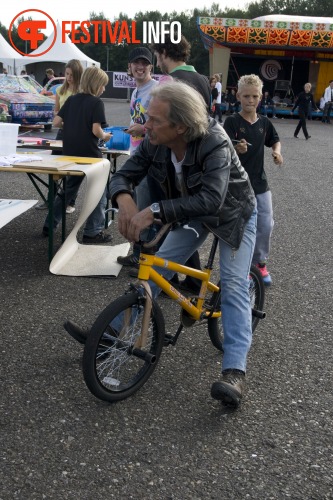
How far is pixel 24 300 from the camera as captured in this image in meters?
4.53

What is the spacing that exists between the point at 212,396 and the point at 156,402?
12.1 inches

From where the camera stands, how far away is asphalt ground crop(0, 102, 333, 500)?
2562 millimetres

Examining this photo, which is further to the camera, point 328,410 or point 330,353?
point 330,353

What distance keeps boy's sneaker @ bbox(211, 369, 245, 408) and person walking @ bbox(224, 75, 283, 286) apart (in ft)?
4.95

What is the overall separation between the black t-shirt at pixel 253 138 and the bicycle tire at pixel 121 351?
201 cm

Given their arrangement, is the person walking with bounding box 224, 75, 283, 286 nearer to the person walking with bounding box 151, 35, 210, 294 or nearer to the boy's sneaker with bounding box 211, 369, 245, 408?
the person walking with bounding box 151, 35, 210, 294

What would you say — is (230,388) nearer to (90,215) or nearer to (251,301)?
(251,301)

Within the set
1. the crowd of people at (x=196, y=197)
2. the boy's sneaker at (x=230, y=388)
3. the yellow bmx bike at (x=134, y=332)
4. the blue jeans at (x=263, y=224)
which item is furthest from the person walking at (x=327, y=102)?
the boy's sneaker at (x=230, y=388)

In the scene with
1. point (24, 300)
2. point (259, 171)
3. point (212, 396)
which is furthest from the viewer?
point (259, 171)

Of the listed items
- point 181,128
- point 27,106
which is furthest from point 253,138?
point 27,106

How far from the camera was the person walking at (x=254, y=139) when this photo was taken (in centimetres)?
462

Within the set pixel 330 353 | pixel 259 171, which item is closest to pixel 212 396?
pixel 330 353

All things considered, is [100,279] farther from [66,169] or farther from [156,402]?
[156,402]

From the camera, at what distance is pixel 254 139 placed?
15.6ft
